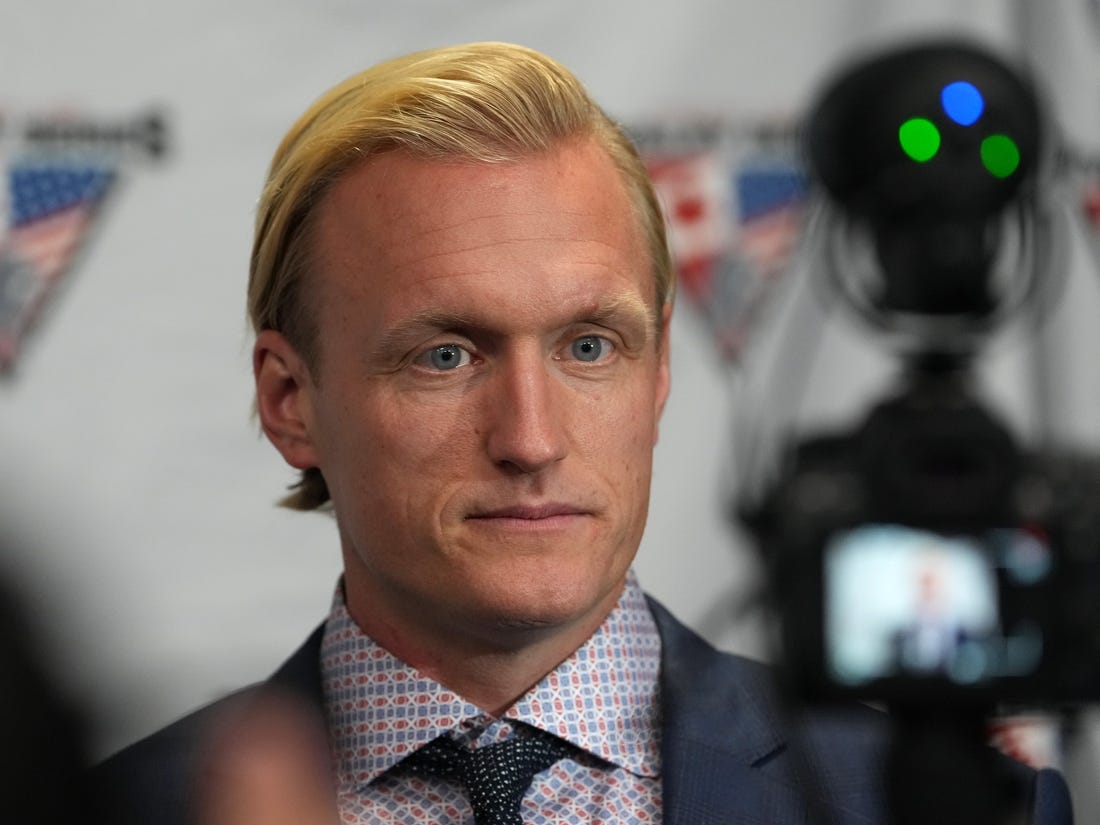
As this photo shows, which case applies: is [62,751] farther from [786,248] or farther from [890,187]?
[786,248]

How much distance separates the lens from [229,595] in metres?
2.87

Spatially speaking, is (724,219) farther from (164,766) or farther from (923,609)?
(923,609)

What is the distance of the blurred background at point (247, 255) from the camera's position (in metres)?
2.82

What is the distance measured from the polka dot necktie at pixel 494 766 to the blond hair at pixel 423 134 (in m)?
0.47

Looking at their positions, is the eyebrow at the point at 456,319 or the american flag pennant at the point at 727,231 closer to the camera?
the eyebrow at the point at 456,319

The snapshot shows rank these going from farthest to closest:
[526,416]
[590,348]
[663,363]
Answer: [663,363]
[590,348]
[526,416]

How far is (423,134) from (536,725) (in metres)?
0.66

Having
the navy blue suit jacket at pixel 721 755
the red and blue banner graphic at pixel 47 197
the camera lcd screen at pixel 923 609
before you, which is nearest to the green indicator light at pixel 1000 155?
the camera lcd screen at pixel 923 609

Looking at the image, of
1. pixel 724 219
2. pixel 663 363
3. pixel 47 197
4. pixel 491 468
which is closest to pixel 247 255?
pixel 47 197

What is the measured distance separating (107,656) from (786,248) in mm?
2208

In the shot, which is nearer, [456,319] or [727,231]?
[456,319]

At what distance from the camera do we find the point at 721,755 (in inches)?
77.3

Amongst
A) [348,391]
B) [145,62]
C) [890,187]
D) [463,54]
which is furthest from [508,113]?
[145,62]

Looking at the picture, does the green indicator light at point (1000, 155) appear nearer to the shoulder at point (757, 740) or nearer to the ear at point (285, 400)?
the shoulder at point (757, 740)
